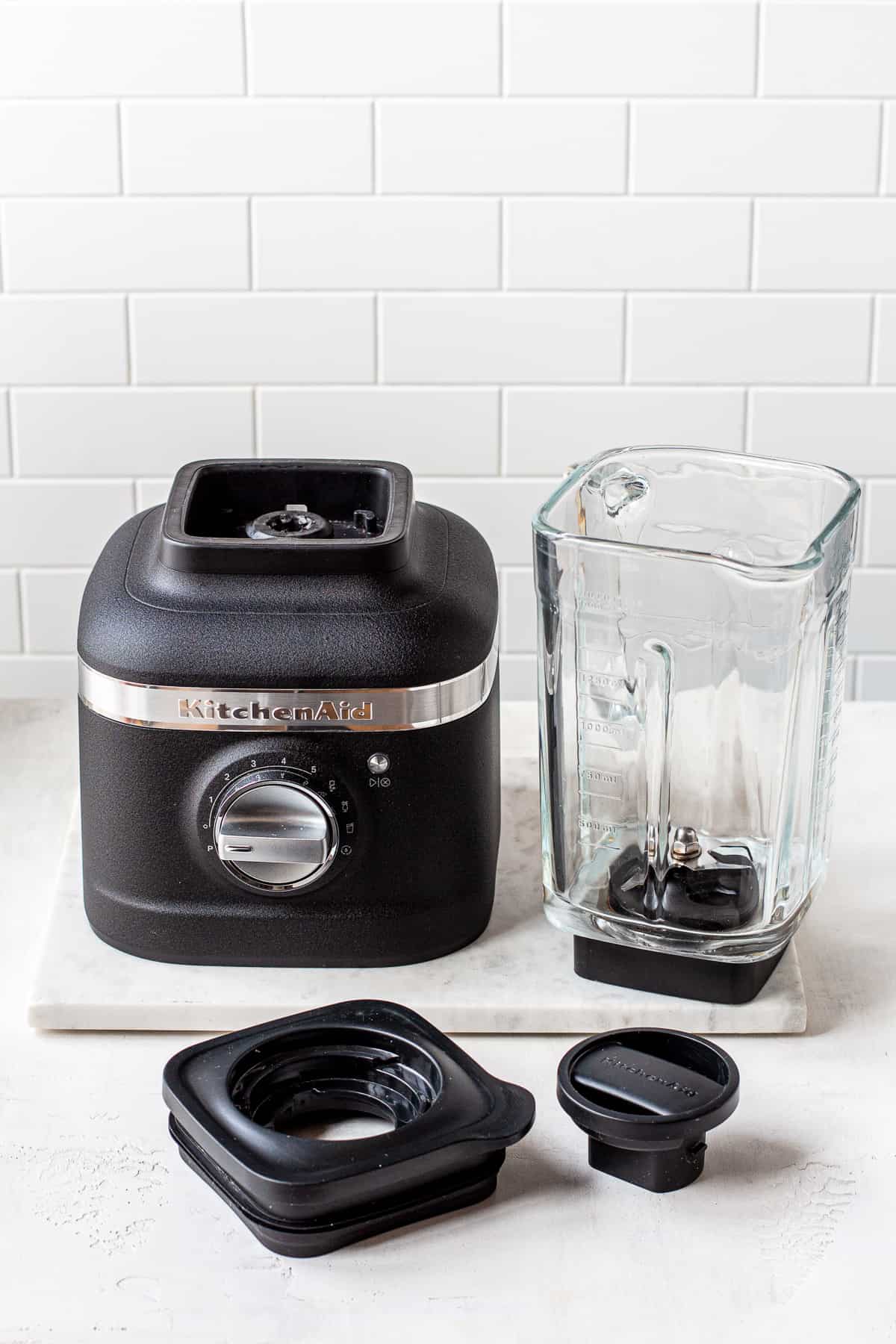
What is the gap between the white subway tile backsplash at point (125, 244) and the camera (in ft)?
4.84

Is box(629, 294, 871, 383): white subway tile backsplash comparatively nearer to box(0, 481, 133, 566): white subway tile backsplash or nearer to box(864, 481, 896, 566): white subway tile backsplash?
box(864, 481, 896, 566): white subway tile backsplash

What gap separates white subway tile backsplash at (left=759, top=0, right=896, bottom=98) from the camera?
4.65ft

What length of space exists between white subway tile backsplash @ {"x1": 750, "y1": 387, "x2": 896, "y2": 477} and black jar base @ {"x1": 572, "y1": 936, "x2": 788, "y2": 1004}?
85 centimetres

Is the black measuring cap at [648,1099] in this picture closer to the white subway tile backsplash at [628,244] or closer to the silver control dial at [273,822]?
the silver control dial at [273,822]

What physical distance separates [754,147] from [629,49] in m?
0.15

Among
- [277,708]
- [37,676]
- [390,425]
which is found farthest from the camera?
[37,676]

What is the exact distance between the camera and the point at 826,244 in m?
1.48

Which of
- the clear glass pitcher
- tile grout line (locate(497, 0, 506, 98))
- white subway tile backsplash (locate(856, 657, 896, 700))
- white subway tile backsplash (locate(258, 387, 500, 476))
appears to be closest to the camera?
the clear glass pitcher

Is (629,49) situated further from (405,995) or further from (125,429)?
(405,995)

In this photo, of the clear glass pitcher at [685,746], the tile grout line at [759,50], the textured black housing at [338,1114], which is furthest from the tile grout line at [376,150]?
the textured black housing at [338,1114]

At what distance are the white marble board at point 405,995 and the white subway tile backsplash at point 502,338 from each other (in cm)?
81

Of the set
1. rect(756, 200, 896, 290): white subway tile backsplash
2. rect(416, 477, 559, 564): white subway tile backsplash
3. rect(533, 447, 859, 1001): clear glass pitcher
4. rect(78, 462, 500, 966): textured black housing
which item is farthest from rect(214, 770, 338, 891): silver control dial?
rect(756, 200, 896, 290): white subway tile backsplash

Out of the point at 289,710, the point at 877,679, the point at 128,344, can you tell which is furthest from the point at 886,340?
the point at 289,710

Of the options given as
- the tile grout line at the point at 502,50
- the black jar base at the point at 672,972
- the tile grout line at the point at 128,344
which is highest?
the tile grout line at the point at 502,50
